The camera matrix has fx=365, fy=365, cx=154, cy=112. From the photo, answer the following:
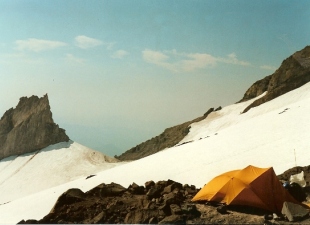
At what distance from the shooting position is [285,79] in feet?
190

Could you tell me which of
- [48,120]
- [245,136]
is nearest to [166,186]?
[245,136]

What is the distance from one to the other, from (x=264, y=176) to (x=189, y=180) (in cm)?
860

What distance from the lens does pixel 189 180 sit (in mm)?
20812

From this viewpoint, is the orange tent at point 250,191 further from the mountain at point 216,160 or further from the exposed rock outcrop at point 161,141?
the exposed rock outcrop at point 161,141

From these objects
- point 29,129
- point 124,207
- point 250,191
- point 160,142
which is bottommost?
point 250,191

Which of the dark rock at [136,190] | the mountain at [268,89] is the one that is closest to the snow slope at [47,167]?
the mountain at [268,89]

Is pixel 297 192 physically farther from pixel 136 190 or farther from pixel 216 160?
pixel 216 160

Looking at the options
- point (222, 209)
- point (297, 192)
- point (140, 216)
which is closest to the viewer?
point (140, 216)

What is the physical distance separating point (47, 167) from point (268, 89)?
38.2 m

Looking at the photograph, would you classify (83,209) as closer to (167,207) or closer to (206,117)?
(167,207)

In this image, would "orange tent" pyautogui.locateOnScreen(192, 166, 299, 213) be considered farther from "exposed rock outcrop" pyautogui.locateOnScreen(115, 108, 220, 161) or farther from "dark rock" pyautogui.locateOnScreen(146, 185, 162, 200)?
"exposed rock outcrop" pyautogui.locateOnScreen(115, 108, 220, 161)

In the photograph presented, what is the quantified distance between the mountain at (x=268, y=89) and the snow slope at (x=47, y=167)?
953 centimetres

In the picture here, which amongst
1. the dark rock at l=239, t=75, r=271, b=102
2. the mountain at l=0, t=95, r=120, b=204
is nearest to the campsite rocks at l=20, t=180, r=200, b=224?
the mountain at l=0, t=95, r=120, b=204

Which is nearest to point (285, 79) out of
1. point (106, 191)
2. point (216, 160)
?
point (216, 160)
